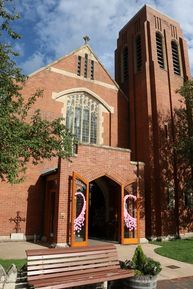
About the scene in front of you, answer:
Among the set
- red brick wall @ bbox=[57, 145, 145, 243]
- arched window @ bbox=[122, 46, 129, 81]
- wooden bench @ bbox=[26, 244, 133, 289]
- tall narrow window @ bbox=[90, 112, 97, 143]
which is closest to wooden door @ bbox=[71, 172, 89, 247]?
red brick wall @ bbox=[57, 145, 145, 243]

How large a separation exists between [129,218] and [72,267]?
32.2 feet

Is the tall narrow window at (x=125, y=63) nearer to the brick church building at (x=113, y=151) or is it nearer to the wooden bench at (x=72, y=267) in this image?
the brick church building at (x=113, y=151)

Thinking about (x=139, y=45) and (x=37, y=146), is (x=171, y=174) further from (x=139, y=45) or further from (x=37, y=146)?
(x=37, y=146)

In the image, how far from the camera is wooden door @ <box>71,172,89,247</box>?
45.8 ft

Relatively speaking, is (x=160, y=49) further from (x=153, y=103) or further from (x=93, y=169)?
(x=93, y=169)

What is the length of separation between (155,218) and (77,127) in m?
7.54

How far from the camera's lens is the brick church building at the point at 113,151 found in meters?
15.3

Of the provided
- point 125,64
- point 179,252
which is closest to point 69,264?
point 179,252

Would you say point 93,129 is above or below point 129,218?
above

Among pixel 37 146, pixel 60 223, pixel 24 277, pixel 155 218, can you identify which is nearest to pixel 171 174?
pixel 155 218

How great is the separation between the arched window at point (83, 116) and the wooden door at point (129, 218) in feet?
17.2

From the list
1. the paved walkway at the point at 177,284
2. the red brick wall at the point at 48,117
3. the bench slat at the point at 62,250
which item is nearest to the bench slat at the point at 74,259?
the bench slat at the point at 62,250

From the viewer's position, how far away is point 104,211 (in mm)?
18406

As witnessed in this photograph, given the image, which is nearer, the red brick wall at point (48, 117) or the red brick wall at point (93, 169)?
the red brick wall at point (93, 169)
